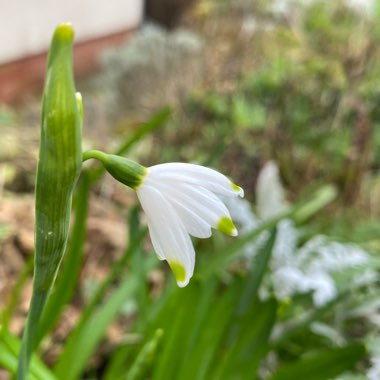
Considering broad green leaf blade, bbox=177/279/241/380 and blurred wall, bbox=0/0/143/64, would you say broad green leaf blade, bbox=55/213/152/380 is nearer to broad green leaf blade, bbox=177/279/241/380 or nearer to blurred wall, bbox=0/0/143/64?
broad green leaf blade, bbox=177/279/241/380

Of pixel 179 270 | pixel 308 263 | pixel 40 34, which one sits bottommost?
pixel 40 34

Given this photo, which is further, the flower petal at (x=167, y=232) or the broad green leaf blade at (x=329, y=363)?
the broad green leaf blade at (x=329, y=363)

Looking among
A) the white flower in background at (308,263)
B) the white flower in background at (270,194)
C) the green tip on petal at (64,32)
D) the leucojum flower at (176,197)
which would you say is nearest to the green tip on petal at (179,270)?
the leucojum flower at (176,197)

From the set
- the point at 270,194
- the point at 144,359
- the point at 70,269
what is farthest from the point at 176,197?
the point at 270,194

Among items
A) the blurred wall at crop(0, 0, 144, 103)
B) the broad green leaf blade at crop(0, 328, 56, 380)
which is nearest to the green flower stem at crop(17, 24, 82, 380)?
the broad green leaf blade at crop(0, 328, 56, 380)

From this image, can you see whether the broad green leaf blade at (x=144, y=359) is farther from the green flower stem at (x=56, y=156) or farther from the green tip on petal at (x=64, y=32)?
the green tip on petal at (x=64, y=32)

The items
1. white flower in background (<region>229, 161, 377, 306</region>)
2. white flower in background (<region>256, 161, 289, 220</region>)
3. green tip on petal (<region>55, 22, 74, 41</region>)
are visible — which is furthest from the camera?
white flower in background (<region>256, 161, 289, 220</region>)

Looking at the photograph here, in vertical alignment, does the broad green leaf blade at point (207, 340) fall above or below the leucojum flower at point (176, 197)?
below

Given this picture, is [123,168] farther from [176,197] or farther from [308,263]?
[308,263]
